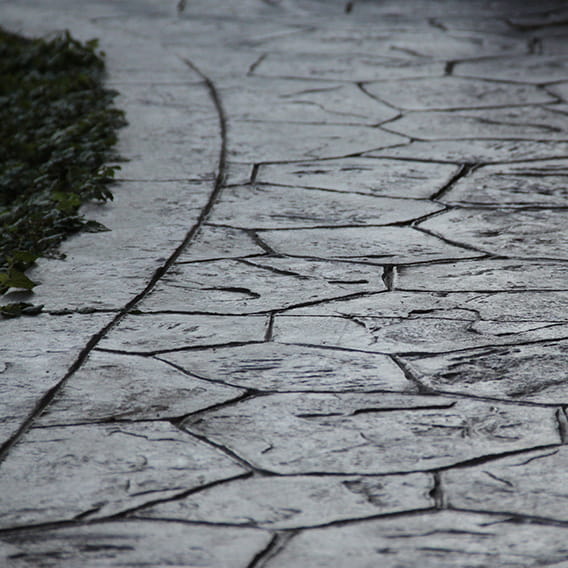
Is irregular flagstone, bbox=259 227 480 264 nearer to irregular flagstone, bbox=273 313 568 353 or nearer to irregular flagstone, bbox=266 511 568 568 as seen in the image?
irregular flagstone, bbox=273 313 568 353

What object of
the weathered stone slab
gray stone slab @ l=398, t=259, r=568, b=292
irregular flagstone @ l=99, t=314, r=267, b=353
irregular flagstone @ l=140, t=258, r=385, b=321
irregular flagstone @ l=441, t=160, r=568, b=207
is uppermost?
irregular flagstone @ l=441, t=160, r=568, b=207

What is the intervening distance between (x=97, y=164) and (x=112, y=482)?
3.20 meters

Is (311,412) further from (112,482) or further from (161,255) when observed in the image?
(161,255)

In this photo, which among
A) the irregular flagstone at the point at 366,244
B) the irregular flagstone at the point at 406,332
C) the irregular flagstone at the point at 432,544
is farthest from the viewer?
the irregular flagstone at the point at 366,244

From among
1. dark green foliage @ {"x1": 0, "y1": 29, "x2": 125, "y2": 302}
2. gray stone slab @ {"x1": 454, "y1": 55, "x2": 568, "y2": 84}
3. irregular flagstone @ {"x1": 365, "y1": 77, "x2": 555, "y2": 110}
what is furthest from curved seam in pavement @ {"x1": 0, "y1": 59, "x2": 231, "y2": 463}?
gray stone slab @ {"x1": 454, "y1": 55, "x2": 568, "y2": 84}

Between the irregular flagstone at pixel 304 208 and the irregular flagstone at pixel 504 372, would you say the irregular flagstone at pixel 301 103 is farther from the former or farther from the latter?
the irregular flagstone at pixel 504 372

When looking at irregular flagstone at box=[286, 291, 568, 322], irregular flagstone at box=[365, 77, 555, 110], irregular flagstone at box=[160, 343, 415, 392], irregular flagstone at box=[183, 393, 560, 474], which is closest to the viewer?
irregular flagstone at box=[183, 393, 560, 474]

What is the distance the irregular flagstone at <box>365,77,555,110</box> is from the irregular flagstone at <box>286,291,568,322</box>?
3040mm

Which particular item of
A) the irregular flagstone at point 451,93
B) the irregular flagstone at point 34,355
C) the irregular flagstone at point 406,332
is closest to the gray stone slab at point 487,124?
the irregular flagstone at point 451,93

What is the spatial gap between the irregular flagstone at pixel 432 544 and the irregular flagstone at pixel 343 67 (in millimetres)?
5360

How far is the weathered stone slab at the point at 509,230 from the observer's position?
4.24 m

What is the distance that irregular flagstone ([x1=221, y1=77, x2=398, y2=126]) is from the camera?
639 cm

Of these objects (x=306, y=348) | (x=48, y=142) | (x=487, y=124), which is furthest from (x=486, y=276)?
(x=48, y=142)

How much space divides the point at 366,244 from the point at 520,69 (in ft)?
12.6
